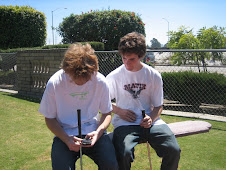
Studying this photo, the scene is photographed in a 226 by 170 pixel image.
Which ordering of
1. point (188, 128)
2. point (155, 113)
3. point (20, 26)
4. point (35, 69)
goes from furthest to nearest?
1. point (20, 26)
2. point (35, 69)
3. point (188, 128)
4. point (155, 113)

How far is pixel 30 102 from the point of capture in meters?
7.38

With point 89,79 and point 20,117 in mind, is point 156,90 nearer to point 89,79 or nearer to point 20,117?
point 89,79

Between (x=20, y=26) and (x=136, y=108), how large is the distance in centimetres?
1241

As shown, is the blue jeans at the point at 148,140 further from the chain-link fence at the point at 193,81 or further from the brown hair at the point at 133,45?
the chain-link fence at the point at 193,81

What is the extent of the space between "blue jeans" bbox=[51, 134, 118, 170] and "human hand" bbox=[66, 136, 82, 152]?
0.33 feet

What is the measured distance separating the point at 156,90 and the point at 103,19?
29.7 ft

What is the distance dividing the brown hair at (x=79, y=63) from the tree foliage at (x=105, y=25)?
9.01 m

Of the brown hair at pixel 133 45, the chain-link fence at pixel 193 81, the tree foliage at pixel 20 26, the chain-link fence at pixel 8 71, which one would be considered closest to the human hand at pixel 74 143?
the brown hair at pixel 133 45

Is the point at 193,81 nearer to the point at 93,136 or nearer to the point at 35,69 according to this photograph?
the point at 93,136

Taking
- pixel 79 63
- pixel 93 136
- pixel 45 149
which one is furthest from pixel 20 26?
pixel 93 136

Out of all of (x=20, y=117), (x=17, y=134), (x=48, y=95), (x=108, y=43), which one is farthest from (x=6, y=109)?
(x=108, y=43)

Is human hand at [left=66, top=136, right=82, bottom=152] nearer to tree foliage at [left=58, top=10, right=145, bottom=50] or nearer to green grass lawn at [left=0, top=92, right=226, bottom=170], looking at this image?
green grass lawn at [left=0, top=92, right=226, bottom=170]

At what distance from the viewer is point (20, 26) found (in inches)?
536

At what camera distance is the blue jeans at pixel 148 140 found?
2483mm
